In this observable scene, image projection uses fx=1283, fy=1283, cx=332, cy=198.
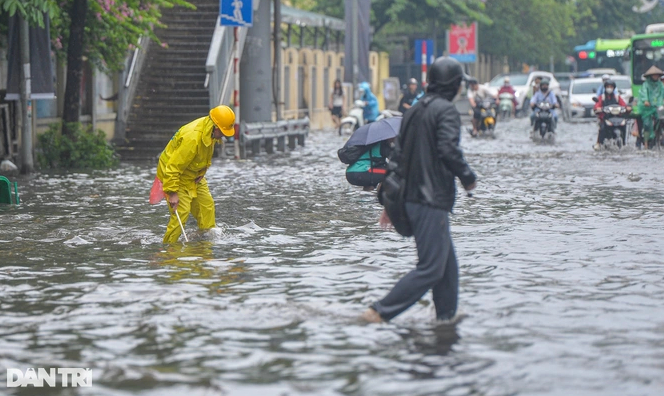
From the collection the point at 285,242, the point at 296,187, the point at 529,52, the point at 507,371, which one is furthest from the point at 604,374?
the point at 529,52

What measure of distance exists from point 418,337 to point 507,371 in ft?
3.21

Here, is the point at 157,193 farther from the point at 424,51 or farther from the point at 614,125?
the point at 424,51

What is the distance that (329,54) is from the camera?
46.4 meters

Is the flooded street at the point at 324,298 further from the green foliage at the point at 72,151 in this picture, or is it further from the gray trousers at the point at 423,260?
the green foliage at the point at 72,151

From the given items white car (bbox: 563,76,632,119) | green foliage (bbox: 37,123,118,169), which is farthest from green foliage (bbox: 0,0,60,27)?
white car (bbox: 563,76,632,119)

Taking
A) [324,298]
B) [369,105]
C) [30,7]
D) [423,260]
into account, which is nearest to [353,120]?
[369,105]

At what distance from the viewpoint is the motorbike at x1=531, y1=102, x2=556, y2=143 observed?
30781mm

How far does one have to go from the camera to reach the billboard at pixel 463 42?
2282 inches

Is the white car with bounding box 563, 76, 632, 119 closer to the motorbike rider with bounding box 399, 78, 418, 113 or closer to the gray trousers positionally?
the motorbike rider with bounding box 399, 78, 418, 113

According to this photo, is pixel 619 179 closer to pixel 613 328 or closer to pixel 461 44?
pixel 613 328

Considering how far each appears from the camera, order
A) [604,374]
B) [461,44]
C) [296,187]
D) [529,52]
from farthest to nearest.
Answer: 1. [529,52]
2. [461,44]
3. [296,187]
4. [604,374]

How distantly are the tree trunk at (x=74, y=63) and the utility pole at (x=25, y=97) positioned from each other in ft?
4.58

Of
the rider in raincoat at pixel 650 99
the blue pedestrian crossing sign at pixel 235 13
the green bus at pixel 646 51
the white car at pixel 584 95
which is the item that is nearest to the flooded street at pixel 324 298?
the blue pedestrian crossing sign at pixel 235 13

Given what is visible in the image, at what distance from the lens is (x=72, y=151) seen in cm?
2200
